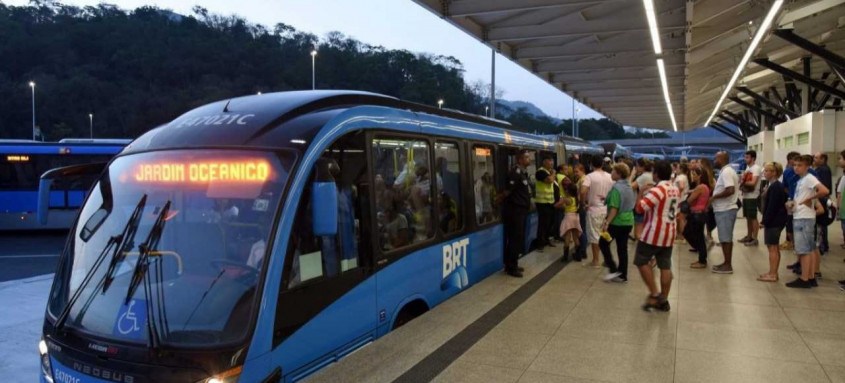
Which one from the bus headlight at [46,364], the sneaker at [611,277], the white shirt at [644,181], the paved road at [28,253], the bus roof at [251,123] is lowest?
the paved road at [28,253]

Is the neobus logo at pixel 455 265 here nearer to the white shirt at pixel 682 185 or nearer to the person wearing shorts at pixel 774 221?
the person wearing shorts at pixel 774 221

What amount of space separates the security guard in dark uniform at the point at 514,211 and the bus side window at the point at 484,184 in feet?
0.66

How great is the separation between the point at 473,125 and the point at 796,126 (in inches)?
639

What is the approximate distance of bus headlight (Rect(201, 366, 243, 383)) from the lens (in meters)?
3.20

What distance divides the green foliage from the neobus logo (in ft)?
235

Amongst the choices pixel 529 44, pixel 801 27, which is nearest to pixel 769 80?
pixel 801 27

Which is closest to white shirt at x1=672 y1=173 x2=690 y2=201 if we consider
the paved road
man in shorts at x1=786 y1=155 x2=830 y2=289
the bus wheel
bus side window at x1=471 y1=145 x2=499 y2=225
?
man in shorts at x1=786 y1=155 x2=830 y2=289

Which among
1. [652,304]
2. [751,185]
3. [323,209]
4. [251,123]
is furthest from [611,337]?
[751,185]

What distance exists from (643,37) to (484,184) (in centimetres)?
Answer: 784

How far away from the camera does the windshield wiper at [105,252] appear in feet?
12.0

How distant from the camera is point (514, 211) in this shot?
26.1 ft

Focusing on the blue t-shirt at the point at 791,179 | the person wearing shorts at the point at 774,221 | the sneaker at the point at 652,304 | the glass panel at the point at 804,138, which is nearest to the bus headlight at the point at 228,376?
the sneaker at the point at 652,304

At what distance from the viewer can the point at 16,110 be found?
75.1m

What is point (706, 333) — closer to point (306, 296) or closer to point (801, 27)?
point (306, 296)
